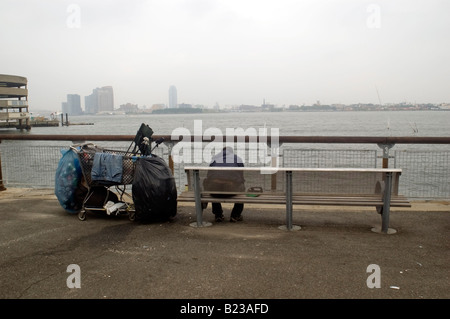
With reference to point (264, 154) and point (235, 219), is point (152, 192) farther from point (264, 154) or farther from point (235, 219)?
point (264, 154)

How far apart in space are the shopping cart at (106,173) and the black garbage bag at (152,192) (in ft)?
0.77

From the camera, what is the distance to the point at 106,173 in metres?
6.02

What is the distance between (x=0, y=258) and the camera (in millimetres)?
4598

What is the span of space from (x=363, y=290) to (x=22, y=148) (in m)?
7.41

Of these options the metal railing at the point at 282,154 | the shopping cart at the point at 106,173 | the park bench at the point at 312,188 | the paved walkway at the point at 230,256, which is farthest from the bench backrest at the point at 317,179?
the metal railing at the point at 282,154

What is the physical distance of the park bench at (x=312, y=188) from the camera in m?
5.29

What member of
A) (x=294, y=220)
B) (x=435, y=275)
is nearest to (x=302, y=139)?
(x=294, y=220)

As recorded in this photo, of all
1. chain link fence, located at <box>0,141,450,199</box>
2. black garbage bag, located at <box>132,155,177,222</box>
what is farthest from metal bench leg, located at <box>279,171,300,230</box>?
black garbage bag, located at <box>132,155,177,222</box>

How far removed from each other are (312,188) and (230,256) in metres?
1.65

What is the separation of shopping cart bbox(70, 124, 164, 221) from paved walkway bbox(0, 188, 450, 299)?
8.2 inches

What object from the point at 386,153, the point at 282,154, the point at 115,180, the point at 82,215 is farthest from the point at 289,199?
the point at 82,215

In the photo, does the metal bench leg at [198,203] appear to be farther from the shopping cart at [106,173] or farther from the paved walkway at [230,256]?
the shopping cart at [106,173]

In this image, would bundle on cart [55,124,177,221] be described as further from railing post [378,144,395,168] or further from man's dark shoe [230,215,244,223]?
railing post [378,144,395,168]
